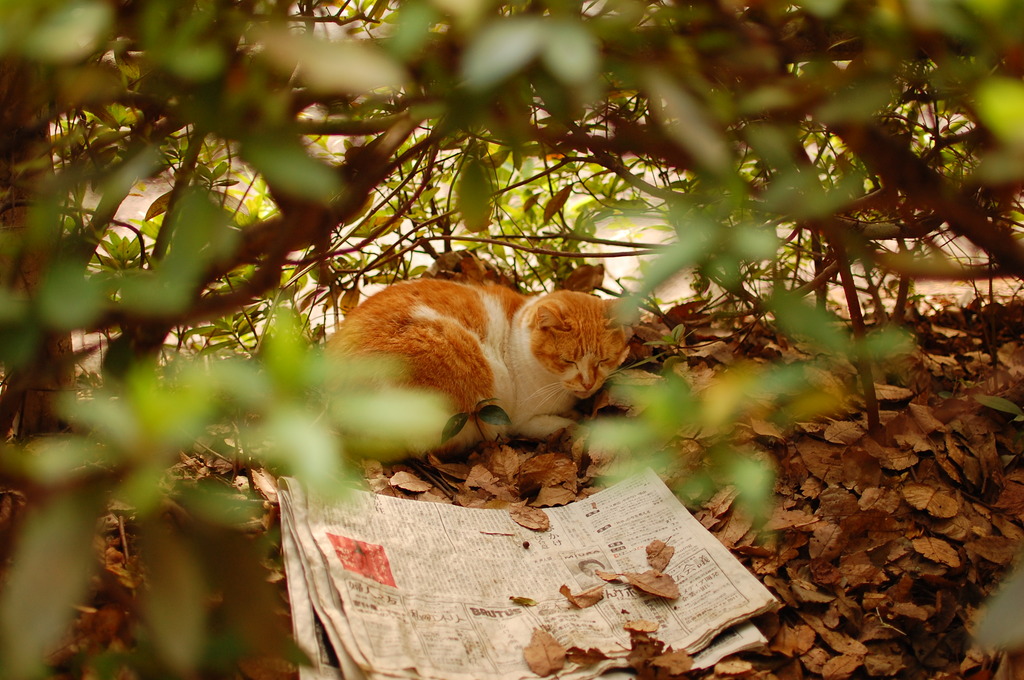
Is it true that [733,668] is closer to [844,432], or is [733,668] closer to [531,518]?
[531,518]

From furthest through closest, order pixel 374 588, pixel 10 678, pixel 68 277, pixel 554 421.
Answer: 1. pixel 554 421
2. pixel 374 588
3. pixel 68 277
4. pixel 10 678

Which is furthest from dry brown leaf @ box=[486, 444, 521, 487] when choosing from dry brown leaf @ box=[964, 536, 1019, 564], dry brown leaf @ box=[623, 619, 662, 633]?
dry brown leaf @ box=[964, 536, 1019, 564]

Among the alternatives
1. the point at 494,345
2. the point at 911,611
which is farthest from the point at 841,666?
the point at 494,345

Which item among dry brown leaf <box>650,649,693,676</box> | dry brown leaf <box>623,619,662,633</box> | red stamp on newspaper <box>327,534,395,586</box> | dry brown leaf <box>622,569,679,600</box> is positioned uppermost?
red stamp on newspaper <box>327,534,395,586</box>

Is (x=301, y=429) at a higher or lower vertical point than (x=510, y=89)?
lower

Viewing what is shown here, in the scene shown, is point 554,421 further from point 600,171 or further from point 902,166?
point 902,166

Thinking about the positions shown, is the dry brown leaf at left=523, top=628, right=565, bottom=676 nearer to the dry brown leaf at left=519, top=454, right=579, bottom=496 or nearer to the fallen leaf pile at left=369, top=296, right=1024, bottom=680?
the fallen leaf pile at left=369, top=296, right=1024, bottom=680

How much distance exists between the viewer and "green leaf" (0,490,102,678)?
1.64ft

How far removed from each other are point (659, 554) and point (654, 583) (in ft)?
0.30

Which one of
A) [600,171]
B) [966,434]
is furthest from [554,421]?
[966,434]

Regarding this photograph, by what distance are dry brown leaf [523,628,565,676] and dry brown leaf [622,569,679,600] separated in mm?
228

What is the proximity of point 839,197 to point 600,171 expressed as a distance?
4.93ft

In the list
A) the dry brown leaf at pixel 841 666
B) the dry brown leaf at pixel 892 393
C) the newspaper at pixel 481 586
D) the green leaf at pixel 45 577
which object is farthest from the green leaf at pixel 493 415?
the green leaf at pixel 45 577

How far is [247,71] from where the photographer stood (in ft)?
2.10
